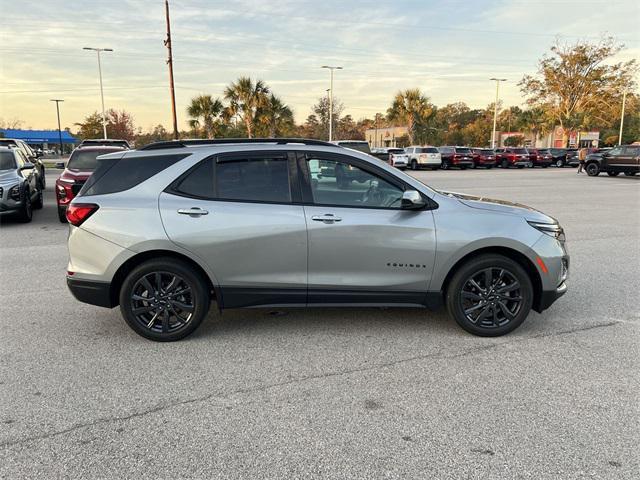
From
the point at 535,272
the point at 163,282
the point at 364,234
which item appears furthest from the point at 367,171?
the point at 163,282

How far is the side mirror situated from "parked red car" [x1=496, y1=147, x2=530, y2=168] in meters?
38.7

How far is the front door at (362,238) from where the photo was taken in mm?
4117

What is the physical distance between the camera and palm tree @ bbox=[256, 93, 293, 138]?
3984 cm

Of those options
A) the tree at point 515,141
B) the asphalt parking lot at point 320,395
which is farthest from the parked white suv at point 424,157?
the tree at point 515,141

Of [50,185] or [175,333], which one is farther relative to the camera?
[50,185]

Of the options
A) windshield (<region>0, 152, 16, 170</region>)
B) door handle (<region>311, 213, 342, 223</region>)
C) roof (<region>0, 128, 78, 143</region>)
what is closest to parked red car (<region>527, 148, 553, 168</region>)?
windshield (<region>0, 152, 16, 170</region>)

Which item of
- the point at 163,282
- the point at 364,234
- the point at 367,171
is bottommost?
A: the point at 163,282

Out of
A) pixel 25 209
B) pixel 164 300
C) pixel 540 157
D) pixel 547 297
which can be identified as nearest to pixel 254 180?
pixel 164 300

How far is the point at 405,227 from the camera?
4.15m

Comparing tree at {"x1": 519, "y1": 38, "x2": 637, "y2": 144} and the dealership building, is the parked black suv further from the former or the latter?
the dealership building

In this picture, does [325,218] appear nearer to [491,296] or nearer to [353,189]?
[353,189]

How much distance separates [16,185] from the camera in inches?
395

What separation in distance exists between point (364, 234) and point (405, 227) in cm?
36

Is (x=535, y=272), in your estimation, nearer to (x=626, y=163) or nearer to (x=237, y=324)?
(x=237, y=324)
